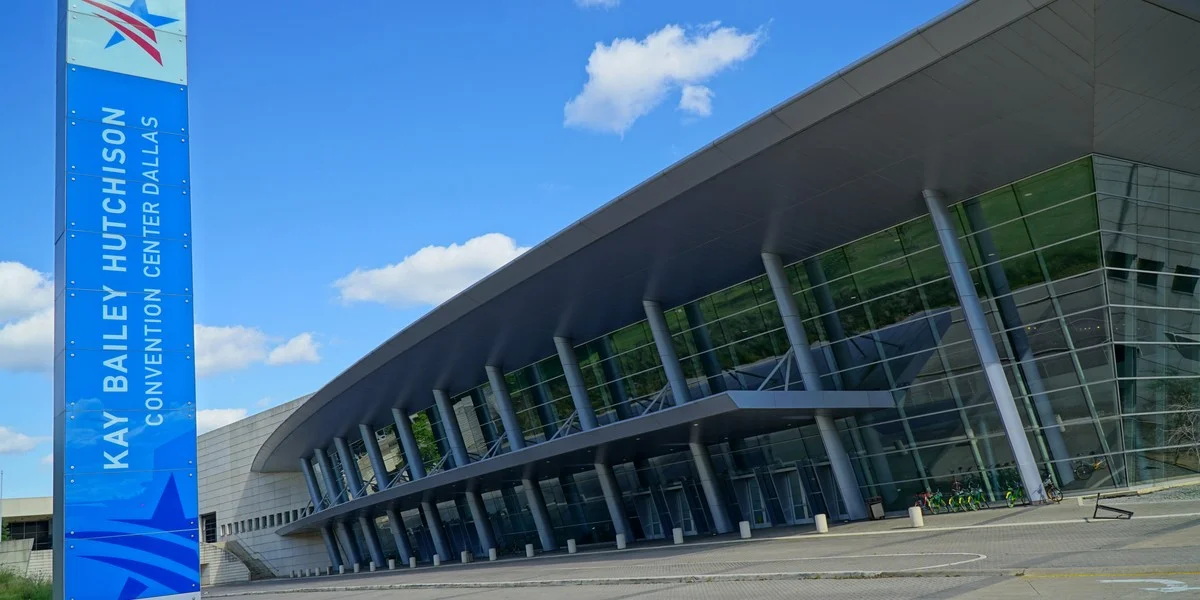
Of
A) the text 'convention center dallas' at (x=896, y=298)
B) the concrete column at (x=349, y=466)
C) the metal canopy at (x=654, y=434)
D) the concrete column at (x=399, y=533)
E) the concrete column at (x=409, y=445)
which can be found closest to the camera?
the text 'convention center dallas' at (x=896, y=298)

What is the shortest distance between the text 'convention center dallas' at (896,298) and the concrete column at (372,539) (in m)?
18.2

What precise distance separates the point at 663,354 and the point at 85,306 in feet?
85.8

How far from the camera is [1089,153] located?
72.6ft

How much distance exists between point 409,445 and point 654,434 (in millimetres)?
22211

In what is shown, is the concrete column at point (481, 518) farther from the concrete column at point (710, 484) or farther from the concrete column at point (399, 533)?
the concrete column at point (710, 484)

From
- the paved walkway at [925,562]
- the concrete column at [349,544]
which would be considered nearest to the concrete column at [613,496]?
the paved walkway at [925,562]

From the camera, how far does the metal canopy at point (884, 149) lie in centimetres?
1734

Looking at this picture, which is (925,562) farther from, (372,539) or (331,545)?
(331,545)

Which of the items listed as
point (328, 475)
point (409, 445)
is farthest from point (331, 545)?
point (409, 445)

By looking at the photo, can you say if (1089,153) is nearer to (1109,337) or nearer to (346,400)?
(1109,337)

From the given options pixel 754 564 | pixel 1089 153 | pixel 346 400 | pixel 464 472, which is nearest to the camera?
pixel 754 564

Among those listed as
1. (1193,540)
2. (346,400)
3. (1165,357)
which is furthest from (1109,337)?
(346,400)

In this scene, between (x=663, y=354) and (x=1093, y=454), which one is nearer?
(x=1093, y=454)

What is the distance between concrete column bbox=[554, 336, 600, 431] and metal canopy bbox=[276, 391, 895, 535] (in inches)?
74.0
